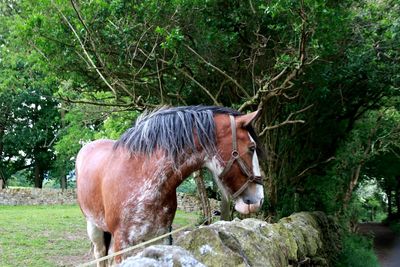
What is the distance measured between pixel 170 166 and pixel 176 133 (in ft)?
0.86

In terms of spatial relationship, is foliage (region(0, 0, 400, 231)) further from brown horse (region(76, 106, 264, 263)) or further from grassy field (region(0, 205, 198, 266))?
grassy field (region(0, 205, 198, 266))

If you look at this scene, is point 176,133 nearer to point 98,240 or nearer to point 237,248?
point 237,248

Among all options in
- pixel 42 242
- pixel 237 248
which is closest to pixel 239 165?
pixel 237 248

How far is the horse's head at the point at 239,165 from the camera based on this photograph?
3.27 meters

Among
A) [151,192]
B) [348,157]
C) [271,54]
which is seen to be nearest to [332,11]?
[271,54]

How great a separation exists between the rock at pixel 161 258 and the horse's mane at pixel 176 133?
127 cm

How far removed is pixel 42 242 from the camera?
33.7 feet

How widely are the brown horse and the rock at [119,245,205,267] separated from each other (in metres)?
1.17

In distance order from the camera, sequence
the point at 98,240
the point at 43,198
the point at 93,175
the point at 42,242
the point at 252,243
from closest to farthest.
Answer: the point at 252,243, the point at 93,175, the point at 98,240, the point at 42,242, the point at 43,198

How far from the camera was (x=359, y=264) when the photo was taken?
10.1m

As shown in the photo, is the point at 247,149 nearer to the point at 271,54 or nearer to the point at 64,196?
the point at 271,54

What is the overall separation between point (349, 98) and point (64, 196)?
1898 centimetres

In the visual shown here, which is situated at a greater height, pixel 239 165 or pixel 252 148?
pixel 252 148

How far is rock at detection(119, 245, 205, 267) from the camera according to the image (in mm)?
1821
